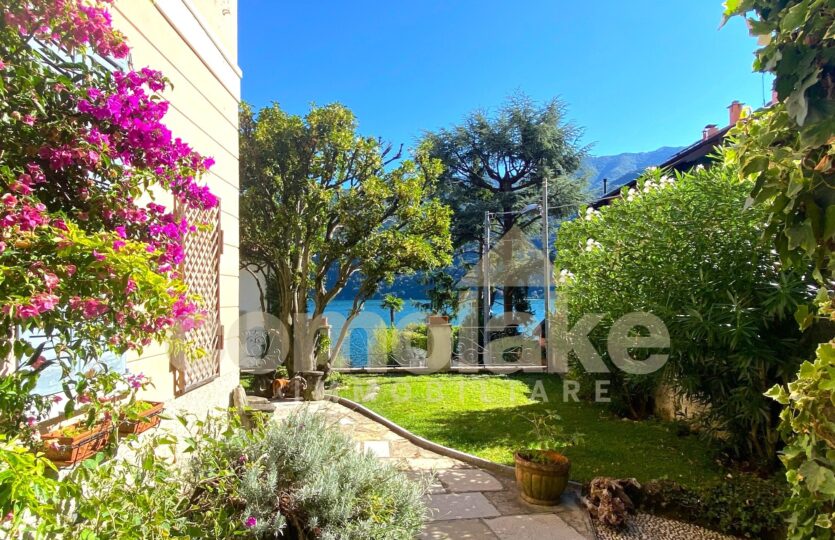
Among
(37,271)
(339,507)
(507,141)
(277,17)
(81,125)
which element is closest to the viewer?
(37,271)

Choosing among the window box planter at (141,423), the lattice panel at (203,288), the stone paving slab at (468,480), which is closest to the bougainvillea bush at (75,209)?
the window box planter at (141,423)

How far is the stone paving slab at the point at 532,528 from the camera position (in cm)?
335

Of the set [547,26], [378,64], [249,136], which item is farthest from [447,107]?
[249,136]

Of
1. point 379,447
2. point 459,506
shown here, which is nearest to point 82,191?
point 459,506

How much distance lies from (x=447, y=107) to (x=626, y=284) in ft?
43.0

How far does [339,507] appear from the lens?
248 cm

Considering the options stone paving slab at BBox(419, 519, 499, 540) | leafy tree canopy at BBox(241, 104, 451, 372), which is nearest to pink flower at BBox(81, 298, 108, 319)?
stone paving slab at BBox(419, 519, 499, 540)

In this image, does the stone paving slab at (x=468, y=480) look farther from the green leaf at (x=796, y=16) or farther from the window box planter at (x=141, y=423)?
the green leaf at (x=796, y=16)

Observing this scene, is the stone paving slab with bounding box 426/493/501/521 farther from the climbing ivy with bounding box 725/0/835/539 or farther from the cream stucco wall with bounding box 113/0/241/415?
the climbing ivy with bounding box 725/0/835/539

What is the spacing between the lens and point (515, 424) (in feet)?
20.7

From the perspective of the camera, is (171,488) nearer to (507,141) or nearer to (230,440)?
(230,440)

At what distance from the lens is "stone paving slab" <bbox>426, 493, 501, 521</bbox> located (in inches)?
146

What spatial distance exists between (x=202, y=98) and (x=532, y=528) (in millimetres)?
4686

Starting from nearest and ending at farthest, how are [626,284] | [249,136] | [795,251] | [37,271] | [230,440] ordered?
[37,271]
[795,251]
[230,440]
[626,284]
[249,136]
